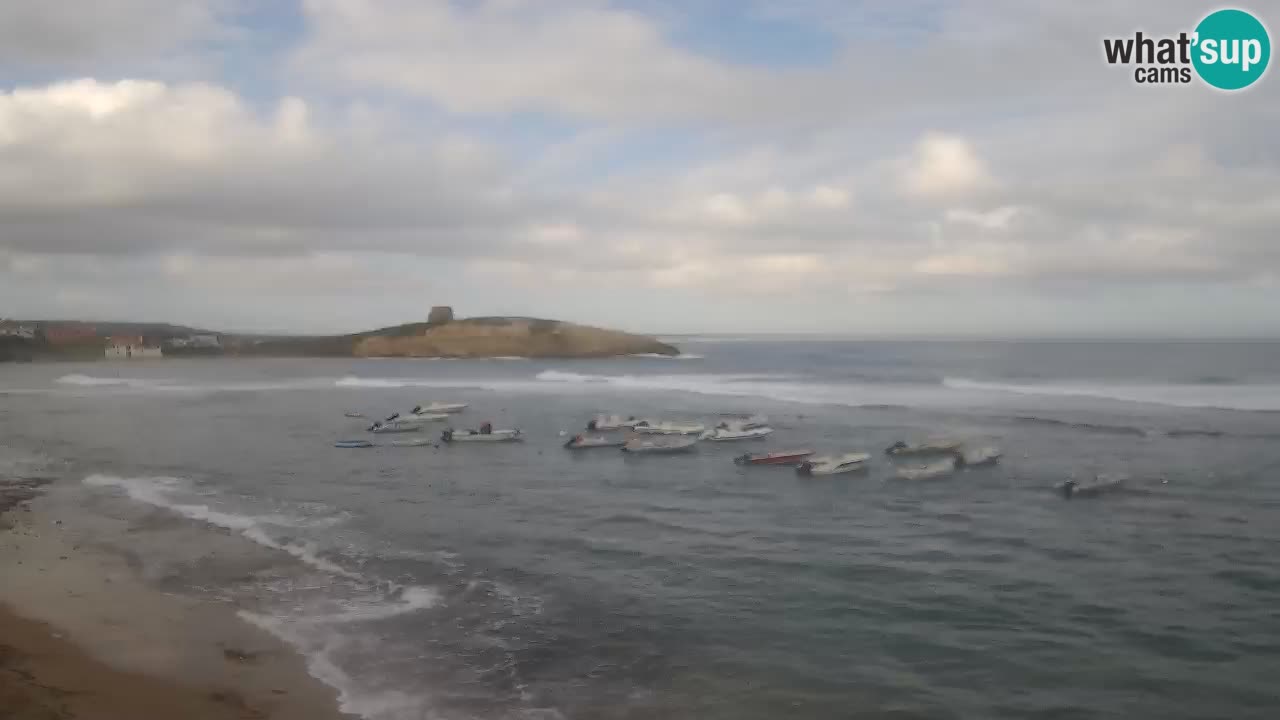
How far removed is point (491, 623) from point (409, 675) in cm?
276

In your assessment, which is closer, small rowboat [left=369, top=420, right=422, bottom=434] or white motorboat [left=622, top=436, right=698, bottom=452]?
white motorboat [left=622, top=436, right=698, bottom=452]

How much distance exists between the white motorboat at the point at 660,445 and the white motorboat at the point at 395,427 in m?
14.3

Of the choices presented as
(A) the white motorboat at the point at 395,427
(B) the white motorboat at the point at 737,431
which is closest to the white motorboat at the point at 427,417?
(A) the white motorboat at the point at 395,427

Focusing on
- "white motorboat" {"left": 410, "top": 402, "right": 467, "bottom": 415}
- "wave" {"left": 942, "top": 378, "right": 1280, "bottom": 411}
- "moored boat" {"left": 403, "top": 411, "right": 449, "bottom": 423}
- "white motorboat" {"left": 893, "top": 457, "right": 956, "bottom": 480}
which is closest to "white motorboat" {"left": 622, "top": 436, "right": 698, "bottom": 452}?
"white motorboat" {"left": 893, "top": 457, "right": 956, "bottom": 480}

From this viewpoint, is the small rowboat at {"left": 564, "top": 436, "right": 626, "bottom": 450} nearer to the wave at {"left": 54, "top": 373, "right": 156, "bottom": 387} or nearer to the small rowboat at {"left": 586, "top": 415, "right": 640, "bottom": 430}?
the small rowboat at {"left": 586, "top": 415, "right": 640, "bottom": 430}

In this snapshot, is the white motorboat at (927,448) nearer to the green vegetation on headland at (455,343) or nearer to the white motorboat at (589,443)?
the white motorboat at (589,443)

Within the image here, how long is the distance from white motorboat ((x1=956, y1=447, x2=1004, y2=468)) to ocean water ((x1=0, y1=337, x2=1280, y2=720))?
0.67 metres

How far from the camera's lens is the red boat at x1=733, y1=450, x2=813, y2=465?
35.5 metres

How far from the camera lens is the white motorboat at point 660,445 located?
39531 millimetres

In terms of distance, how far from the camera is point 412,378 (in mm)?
101312

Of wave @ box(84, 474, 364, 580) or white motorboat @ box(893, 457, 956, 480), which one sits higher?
white motorboat @ box(893, 457, 956, 480)

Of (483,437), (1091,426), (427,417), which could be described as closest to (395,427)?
(427,417)

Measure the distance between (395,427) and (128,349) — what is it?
122194 millimetres

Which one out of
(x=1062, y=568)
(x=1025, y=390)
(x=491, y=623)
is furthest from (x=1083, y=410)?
(x=491, y=623)
